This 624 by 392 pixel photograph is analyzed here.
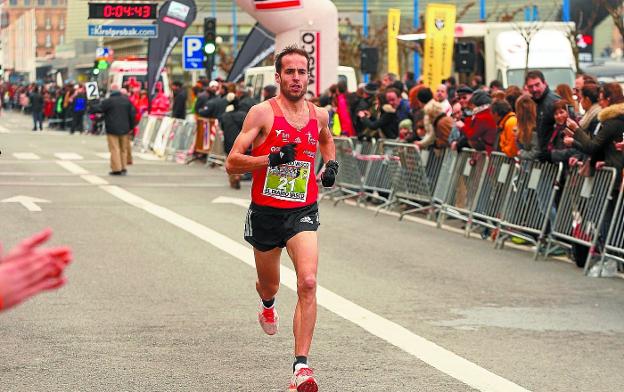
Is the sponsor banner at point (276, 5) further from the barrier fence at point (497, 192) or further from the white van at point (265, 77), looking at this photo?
the white van at point (265, 77)

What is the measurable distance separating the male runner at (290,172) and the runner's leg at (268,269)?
12 centimetres

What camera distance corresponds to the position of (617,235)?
45.7 feet

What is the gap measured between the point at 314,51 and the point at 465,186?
328 inches

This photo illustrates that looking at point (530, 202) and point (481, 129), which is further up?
point (481, 129)

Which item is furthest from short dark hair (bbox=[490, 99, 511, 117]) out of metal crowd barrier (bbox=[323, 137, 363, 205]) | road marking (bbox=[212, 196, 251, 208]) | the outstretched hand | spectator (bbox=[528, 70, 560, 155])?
the outstretched hand

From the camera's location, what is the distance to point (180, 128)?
117ft

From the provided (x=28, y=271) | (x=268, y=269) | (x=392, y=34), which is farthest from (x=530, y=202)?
(x=392, y=34)

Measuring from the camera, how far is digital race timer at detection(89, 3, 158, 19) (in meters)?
48.7

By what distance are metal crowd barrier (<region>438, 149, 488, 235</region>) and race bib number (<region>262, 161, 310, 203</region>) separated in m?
9.53

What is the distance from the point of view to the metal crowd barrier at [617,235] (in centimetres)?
1382

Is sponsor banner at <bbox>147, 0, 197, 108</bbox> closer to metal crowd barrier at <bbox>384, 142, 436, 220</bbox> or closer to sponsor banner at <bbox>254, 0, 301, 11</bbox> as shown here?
sponsor banner at <bbox>254, 0, 301, 11</bbox>

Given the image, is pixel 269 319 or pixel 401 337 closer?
pixel 269 319

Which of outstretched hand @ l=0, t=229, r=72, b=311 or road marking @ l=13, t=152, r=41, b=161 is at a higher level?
outstretched hand @ l=0, t=229, r=72, b=311

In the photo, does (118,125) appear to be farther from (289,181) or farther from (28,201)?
(289,181)
